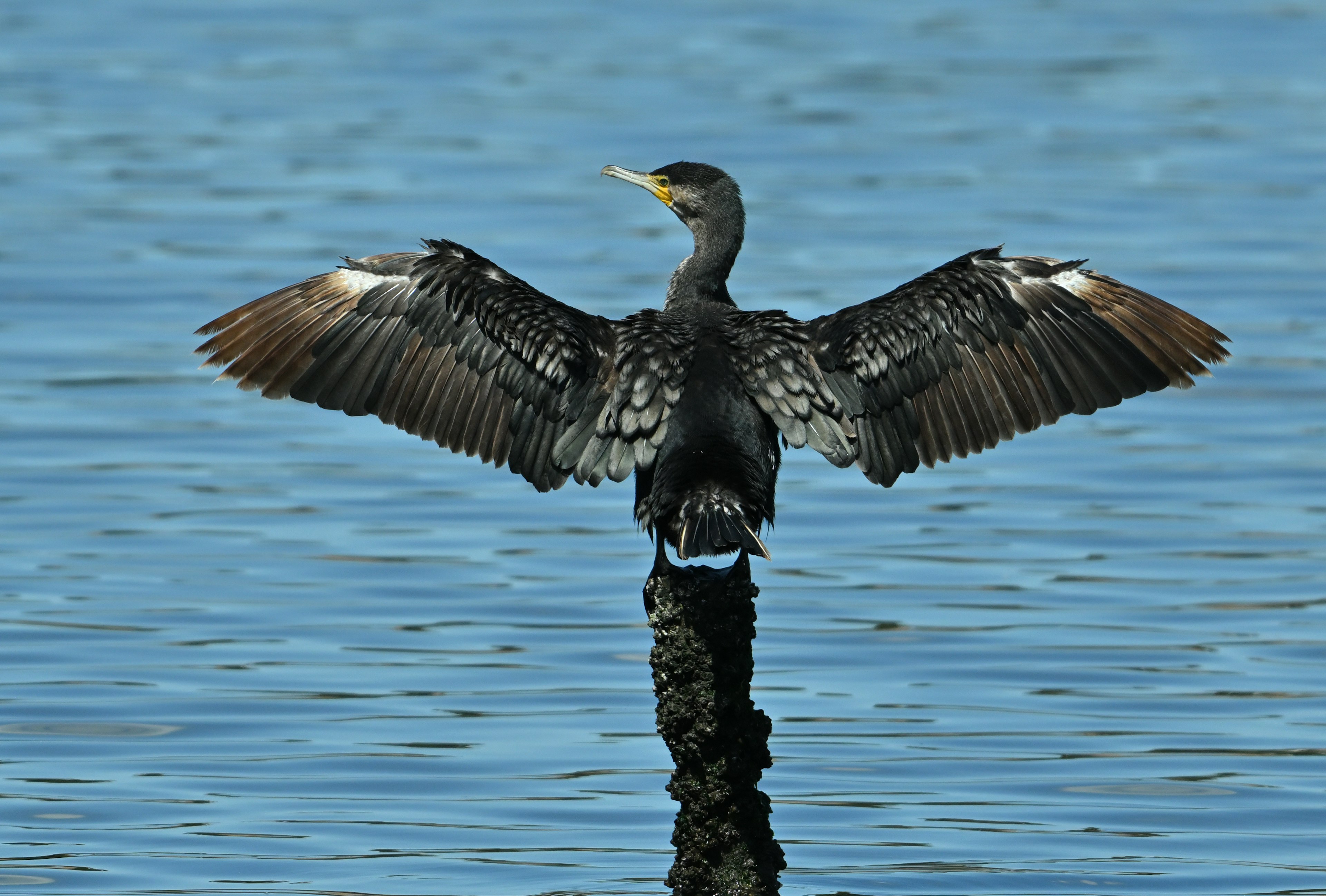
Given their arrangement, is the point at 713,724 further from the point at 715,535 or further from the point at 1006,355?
the point at 1006,355

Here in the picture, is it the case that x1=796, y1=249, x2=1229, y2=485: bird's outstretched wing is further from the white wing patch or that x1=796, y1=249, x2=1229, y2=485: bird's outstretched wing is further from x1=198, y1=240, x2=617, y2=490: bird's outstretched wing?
the white wing patch

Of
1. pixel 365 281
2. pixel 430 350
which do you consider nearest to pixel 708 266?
pixel 430 350

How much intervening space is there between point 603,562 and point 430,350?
14.6 feet

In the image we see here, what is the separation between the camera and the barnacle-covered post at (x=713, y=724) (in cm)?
640

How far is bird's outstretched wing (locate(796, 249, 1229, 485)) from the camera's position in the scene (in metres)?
7.27

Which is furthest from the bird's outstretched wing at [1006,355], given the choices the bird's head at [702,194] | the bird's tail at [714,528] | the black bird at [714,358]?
the bird's tail at [714,528]

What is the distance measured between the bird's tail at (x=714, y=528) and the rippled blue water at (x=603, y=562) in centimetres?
184

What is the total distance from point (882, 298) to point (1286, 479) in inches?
257

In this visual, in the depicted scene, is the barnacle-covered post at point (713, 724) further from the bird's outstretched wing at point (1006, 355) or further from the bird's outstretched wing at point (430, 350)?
the bird's outstretched wing at point (1006, 355)

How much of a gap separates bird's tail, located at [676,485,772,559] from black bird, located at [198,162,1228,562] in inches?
19.1

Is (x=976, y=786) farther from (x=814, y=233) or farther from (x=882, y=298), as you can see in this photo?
(x=814, y=233)

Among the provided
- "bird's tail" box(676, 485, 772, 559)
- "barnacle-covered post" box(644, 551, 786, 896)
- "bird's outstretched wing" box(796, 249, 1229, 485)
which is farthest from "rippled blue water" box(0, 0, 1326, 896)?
"bird's tail" box(676, 485, 772, 559)

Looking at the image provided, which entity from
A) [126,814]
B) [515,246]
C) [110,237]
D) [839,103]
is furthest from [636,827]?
[839,103]

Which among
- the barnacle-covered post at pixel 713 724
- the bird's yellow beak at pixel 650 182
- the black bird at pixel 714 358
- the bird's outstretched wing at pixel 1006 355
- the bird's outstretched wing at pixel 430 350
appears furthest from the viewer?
the bird's yellow beak at pixel 650 182
